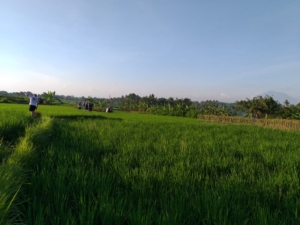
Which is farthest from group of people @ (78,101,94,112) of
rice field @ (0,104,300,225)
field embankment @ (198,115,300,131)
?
rice field @ (0,104,300,225)

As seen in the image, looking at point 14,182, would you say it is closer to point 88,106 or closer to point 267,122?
point 267,122

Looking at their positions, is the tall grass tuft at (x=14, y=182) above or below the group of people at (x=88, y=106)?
below

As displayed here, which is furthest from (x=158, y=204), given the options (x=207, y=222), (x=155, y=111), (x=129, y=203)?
(x=155, y=111)

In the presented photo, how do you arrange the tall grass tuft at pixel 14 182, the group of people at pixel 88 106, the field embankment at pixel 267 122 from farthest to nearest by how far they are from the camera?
1. the group of people at pixel 88 106
2. the field embankment at pixel 267 122
3. the tall grass tuft at pixel 14 182

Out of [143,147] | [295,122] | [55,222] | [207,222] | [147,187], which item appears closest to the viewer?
[55,222]

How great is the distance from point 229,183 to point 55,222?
1.83 m

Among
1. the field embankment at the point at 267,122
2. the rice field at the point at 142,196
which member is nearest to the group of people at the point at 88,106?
the field embankment at the point at 267,122

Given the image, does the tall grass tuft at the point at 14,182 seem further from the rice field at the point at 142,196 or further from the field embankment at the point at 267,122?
the field embankment at the point at 267,122

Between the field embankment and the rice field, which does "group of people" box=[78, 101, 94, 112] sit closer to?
the field embankment

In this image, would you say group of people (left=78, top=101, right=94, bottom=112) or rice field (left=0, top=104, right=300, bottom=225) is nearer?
rice field (left=0, top=104, right=300, bottom=225)

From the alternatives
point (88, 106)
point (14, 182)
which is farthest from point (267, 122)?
point (14, 182)

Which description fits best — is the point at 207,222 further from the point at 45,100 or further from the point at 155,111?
the point at 45,100

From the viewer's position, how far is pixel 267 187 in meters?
2.37

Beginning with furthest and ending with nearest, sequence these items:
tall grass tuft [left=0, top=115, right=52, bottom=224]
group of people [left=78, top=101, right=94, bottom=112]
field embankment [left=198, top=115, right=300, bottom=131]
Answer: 1. group of people [left=78, top=101, right=94, bottom=112]
2. field embankment [left=198, top=115, right=300, bottom=131]
3. tall grass tuft [left=0, top=115, right=52, bottom=224]
